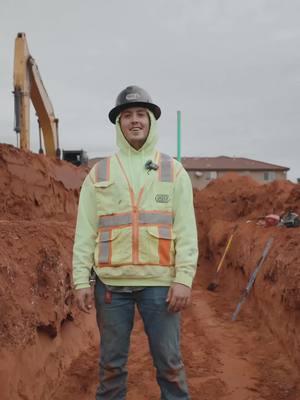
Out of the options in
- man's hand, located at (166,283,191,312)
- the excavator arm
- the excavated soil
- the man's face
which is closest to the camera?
man's hand, located at (166,283,191,312)

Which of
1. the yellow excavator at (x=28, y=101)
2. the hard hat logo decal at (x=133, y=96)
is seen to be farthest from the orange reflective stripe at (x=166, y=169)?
the yellow excavator at (x=28, y=101)

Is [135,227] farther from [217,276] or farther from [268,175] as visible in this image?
[268,175]

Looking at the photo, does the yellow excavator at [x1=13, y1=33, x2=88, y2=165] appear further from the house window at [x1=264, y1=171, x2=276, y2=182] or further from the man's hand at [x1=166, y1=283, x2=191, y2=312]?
the house window at [x1=264, y1=171, x2=276, y2=182]

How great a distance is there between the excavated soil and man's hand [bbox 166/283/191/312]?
158 centimetres

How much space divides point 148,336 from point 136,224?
27.3 inches

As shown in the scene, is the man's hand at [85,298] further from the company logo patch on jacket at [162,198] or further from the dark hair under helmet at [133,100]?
the dark hair under helmet at [133,100]

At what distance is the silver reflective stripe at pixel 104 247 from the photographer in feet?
8.35

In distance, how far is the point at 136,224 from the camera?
2.52 metres

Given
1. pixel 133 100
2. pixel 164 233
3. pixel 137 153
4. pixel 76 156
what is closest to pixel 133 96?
pixel 133 100

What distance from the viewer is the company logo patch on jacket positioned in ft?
8.42

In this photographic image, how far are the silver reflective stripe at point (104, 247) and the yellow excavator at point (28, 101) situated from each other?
745cm

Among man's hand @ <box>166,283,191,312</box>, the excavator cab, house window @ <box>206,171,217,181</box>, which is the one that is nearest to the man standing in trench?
man's hand @ <box>166,283,191,312</box>

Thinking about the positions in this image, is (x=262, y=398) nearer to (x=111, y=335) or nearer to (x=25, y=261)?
(x=111, y=335)

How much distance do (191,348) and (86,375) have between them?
163 cm
